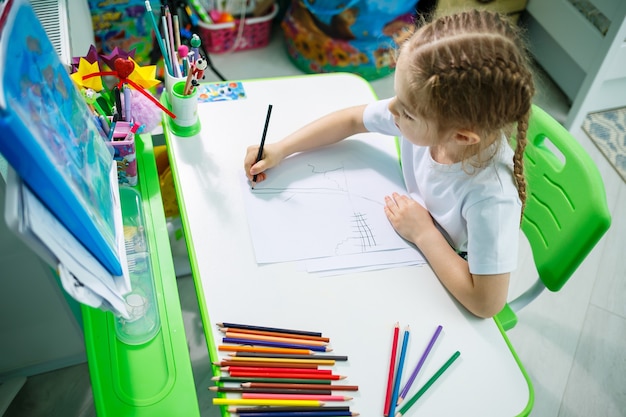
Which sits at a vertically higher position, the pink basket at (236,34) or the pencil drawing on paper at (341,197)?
the pencil drawing on paper at (341,197)

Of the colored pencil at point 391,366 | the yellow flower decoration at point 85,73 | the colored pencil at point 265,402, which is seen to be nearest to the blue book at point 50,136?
the yellow flower decoration at point 85,73

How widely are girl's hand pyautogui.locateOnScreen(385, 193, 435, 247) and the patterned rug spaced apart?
1375 millimetres

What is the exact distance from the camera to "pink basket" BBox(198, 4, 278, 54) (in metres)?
2.06

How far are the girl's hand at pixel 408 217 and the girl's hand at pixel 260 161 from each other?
0.22m

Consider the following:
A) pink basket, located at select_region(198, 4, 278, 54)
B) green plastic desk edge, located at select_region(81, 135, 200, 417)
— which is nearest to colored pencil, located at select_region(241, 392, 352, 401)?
green plastic desk edge, located at select_region(81, 135, 200, 417)

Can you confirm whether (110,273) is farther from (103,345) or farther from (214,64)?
(214,64)

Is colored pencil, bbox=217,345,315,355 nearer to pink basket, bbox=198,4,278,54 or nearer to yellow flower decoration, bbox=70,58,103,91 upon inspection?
yellow flower decoration, bbox=70,58,103,91

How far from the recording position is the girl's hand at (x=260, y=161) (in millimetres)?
951

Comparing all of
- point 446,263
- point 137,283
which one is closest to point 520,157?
point 446,263

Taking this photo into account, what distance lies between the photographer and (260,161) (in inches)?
37.6

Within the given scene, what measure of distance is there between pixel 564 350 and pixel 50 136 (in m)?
1.47

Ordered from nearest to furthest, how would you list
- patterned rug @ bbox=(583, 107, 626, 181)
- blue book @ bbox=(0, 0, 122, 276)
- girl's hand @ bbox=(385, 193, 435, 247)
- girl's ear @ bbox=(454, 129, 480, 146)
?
blue book @ bbox=(0, 0, 122, 276), girl's ear @ bbox=(454, 129, 480, 146), girl's hand @ bbox=(385, 193, 435, 247), patterned rug @ bbox=(583, 107, 626, 181)

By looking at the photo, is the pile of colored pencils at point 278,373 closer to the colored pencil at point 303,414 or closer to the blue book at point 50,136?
the colored pencil at point 303,414

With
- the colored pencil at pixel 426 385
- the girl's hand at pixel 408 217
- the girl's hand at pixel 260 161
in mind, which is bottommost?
the colored pencil at pixel 426 385
